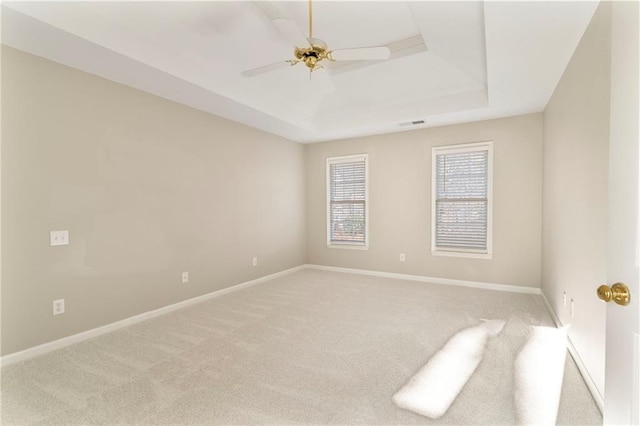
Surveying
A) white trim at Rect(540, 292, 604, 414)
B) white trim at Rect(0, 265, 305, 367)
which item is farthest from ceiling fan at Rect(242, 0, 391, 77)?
white trim at Rect(0, 265, 305, 367)

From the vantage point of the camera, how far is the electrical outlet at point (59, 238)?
2.71 meters

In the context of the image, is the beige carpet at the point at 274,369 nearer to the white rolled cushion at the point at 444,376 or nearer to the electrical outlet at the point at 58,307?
the white rolled cushion at the point at 444,376

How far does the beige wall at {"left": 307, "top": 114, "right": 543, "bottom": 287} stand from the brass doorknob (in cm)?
389

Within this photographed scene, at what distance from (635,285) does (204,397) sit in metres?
2.17

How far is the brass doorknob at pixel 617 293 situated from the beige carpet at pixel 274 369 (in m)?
1.22

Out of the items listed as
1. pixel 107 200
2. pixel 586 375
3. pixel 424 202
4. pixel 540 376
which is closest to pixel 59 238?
pixel 107 200

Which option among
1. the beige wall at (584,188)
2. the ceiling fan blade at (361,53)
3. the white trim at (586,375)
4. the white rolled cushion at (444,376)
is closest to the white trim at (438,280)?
the beige wall at (584,188)

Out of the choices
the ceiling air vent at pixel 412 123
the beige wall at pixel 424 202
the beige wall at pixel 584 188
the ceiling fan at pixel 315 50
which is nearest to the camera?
the beige wall at pixel 584 188

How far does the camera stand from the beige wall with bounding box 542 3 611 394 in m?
1.91

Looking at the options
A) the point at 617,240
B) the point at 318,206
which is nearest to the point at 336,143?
the point at 318,206

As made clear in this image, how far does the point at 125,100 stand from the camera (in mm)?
3248

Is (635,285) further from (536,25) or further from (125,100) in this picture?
(125,100)

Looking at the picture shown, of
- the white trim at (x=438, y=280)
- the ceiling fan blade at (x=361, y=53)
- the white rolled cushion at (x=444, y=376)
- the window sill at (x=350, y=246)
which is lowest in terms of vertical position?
the white rolled cushion at (x=444, y=376)

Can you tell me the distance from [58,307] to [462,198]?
4.96 metres
